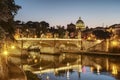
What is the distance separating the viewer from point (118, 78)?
117ft

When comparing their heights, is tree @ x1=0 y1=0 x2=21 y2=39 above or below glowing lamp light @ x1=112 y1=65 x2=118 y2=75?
above

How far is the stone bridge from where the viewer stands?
66.2 m

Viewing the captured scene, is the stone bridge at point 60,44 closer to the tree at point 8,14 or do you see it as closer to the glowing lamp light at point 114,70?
the glowing lamp light at point 114,70

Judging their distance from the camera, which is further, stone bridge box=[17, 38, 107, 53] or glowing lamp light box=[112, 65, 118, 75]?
stone bridge box=[17, 38, 107, 53]

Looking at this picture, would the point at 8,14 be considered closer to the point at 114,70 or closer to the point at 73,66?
the point at 114,70

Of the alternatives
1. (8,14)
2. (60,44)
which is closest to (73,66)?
(60,44)

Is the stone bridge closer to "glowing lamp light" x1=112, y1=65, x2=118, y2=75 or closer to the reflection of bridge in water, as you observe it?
the reflection of bridge in water

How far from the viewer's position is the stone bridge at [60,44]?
66219mm

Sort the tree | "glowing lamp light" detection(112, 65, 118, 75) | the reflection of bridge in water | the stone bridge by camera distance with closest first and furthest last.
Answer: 1. the tree
2. "glowing lamp light" detection(112, 65, 118, 75)
3. the reflection of bridge in water
4. the stone bridge

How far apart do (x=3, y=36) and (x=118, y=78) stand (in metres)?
20.7

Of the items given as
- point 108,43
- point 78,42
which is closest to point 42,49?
point 78,42

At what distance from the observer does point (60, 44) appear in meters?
72.4

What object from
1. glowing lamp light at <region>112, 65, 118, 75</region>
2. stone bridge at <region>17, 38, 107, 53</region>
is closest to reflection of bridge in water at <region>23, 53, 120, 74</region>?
glowing lamp light at <region>112, 65, 118, 75</region>

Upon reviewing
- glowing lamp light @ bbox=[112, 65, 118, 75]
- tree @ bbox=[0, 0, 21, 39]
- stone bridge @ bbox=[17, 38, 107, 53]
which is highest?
tree @ bbox=[0, 0, 21, 39]
